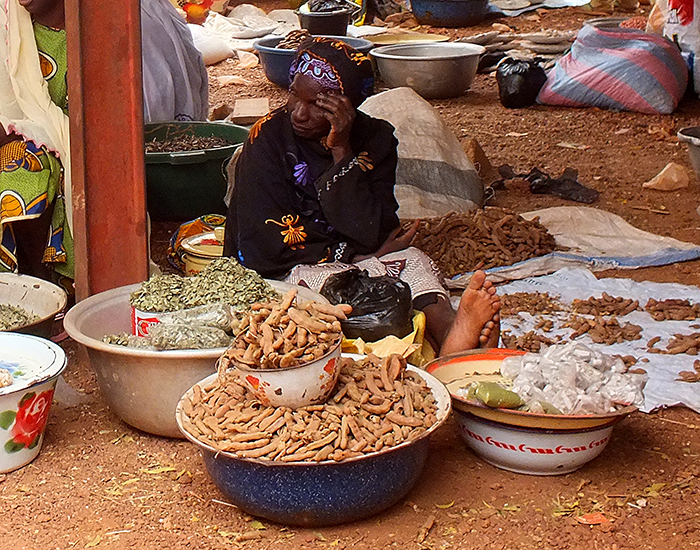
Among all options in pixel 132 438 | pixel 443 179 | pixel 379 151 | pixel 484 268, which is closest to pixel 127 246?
pixel 132 438

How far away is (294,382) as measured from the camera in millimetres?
2492

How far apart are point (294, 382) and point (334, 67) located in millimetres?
1524

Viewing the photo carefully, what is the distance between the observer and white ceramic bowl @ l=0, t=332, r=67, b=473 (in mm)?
2760

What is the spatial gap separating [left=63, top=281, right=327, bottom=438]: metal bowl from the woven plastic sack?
19.1 feet

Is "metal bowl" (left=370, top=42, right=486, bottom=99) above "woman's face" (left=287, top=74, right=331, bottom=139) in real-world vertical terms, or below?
below

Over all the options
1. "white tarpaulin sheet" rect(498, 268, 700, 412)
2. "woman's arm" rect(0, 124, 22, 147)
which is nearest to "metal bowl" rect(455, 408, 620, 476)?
"white tarpaulin sheet" rect(498, 268, 700, 412)

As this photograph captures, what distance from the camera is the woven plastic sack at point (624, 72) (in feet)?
26.2

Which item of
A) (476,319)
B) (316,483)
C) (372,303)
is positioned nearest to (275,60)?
(372,303)

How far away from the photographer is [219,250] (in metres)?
4.49

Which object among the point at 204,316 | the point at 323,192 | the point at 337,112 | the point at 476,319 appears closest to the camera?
the point at 204,316

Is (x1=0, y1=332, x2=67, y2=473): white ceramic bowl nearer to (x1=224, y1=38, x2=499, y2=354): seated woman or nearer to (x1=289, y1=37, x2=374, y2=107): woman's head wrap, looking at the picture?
(x1=224, y1=38, x2=499, y2=354): seated woman

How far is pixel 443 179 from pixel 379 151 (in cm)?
178

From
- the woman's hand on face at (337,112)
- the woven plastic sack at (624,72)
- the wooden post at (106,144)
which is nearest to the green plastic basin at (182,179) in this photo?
the wooden post at (106,144)

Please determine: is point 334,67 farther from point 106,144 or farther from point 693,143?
point 693,143
